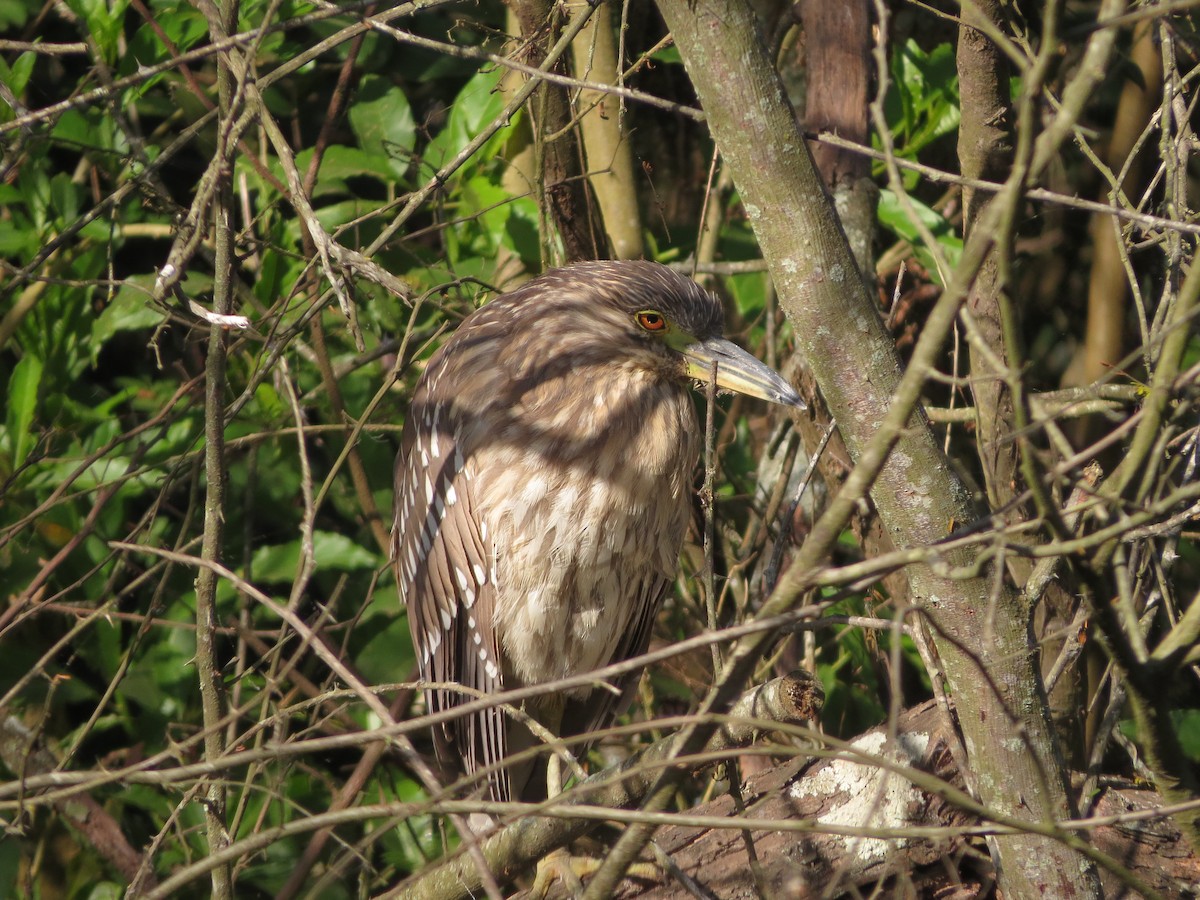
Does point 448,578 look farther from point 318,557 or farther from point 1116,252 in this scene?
point 1116,252

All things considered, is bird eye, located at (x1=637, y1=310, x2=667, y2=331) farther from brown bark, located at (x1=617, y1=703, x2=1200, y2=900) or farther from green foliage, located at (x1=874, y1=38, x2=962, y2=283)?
brown bark, located at (x1=617, y1=703, x2=1200, y2=900)

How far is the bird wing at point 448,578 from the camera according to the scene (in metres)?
3.10

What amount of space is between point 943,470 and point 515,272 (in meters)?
2.06

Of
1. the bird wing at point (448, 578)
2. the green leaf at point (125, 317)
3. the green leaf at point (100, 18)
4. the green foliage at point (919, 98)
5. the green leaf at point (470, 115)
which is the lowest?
the bird wing at point (448, 578)

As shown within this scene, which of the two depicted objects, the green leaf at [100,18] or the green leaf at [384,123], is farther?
the green leaf at [384,123]

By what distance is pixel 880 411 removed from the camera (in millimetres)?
2182

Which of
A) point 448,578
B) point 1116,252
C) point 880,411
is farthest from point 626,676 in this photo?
point 1116,252

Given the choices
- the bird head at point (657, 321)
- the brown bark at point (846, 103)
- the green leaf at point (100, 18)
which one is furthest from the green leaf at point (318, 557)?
the brown bark at point (846, 103)

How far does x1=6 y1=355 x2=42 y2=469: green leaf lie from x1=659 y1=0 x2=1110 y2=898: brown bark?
2128 mm

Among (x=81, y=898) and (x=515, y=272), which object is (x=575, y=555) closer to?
(x=515, y=272)

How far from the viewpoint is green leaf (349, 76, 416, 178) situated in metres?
3.65

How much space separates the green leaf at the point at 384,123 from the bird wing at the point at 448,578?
2.86ft

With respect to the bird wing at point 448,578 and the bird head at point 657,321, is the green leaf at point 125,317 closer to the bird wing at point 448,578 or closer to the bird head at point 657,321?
the bird wing at point 448,578

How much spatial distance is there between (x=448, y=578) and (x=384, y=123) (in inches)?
58.1
